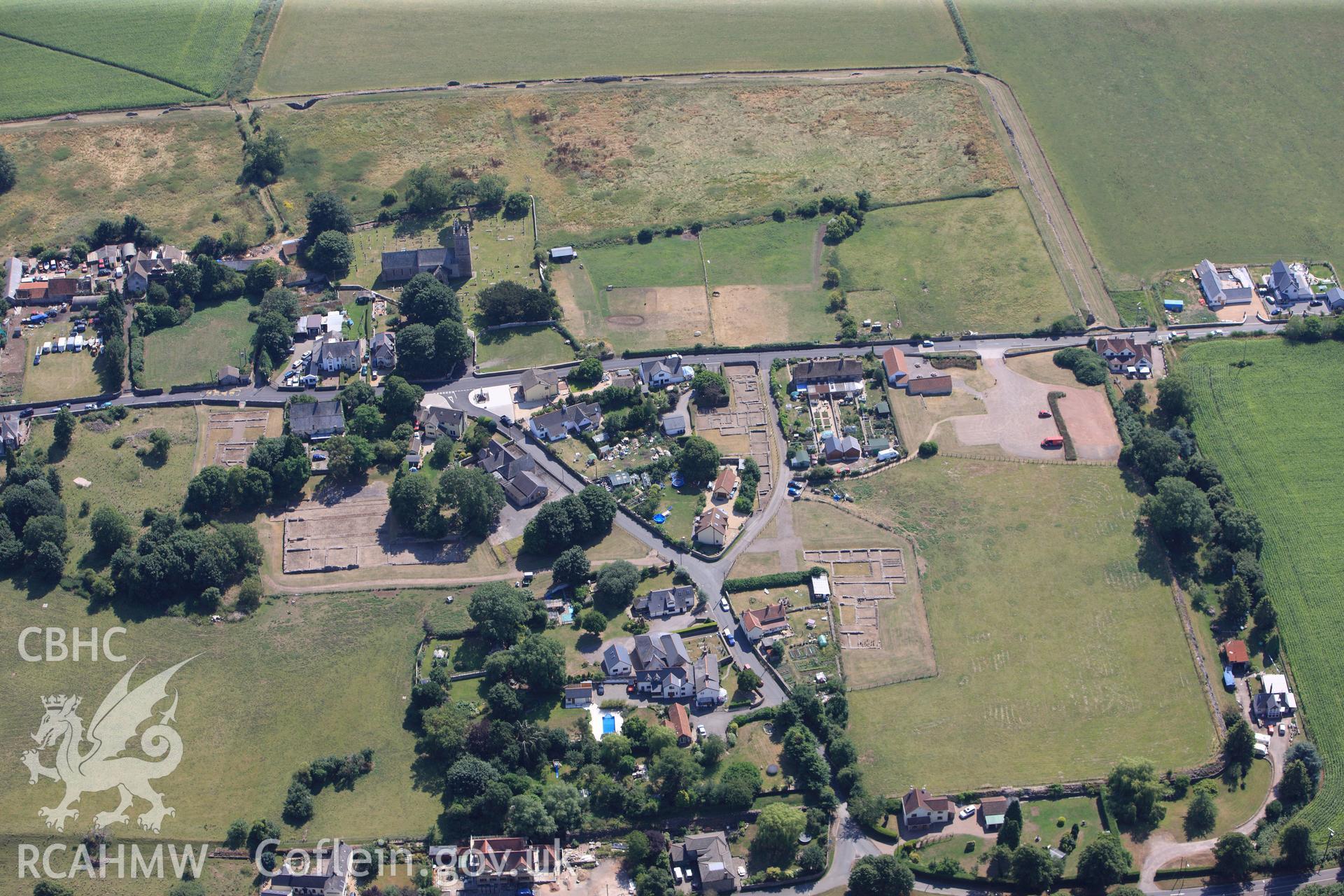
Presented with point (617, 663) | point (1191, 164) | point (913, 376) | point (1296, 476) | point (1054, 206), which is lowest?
point (617, 663)

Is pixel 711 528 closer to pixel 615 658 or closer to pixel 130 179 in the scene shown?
pixel 615 658

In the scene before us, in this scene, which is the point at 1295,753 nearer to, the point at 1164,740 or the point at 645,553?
the point at 1164,740

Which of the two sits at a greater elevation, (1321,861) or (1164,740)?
(1164,740)

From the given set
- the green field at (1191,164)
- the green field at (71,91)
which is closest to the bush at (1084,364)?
the green field at (1191,164)

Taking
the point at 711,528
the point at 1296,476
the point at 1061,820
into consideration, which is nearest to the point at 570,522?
the point at 711,528

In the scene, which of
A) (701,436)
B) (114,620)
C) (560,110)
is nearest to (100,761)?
(114,620)

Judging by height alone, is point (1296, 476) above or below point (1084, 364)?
below

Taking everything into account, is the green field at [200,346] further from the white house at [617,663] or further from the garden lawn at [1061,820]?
the garden lawn at [1061,820]
